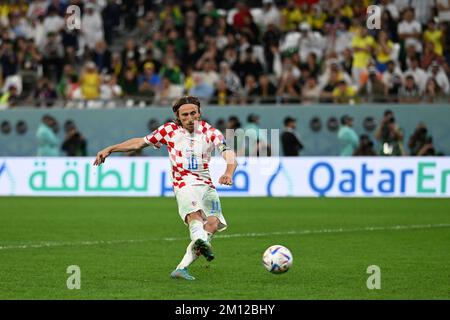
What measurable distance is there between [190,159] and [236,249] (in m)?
3.30

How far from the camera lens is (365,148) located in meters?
26.0

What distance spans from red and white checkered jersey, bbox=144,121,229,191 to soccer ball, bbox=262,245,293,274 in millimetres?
923

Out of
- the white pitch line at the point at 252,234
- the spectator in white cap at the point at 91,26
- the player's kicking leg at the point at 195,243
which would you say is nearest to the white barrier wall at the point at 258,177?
the spectator in white cap at the point at 91,26

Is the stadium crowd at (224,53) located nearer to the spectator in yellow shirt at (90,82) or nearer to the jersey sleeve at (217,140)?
the spectator in yellow shirt at (90,82)

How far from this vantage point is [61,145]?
94.7 feet

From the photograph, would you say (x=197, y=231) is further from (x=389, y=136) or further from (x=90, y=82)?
(x=90, y=82)

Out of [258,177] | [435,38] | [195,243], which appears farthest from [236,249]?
[435,38]

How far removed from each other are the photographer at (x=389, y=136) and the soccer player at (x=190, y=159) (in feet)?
50.2

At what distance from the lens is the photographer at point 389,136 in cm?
2589

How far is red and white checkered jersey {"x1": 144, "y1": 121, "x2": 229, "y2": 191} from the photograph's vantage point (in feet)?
36.1

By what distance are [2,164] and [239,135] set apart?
17.9 feet

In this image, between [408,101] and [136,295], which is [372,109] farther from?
[136,295]
